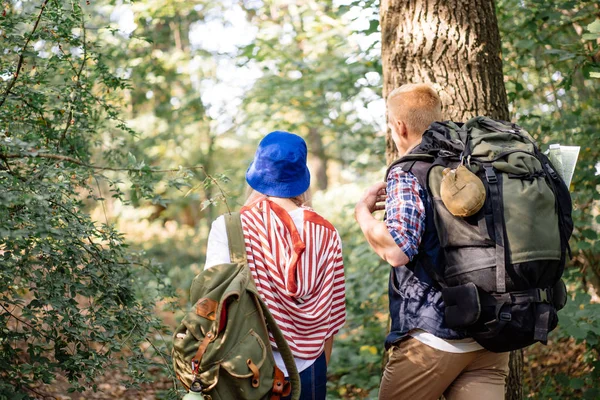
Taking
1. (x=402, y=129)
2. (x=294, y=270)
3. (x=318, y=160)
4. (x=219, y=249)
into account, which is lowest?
(x=294, y=270)

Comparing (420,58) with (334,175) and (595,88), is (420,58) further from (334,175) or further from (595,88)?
(334,175)

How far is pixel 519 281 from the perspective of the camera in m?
2.23

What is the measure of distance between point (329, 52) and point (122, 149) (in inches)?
169

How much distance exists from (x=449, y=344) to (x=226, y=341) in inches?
35.8

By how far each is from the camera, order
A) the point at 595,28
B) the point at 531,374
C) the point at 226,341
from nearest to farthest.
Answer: the point at 226,341 < the point at 595,28 < the point at 531,374

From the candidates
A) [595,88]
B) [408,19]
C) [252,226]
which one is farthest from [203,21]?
[252,226]

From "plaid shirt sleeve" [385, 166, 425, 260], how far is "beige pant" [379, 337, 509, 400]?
16.8 inches

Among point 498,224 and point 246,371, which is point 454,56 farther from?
point 246,371

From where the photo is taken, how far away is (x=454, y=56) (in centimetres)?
335

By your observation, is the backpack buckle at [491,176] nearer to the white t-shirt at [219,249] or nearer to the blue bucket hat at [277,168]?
the blue bucket hat at [277,168]

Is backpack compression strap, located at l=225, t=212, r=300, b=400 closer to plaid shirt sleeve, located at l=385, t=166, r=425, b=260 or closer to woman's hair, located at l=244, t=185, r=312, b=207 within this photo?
woman's hair, located at l=244, t=185, r=312, b=207

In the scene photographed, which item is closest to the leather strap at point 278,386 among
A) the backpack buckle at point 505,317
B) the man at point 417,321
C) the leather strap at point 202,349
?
the leather strap at point 202,349

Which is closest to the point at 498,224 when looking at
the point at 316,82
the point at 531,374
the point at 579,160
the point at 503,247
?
the point at 503,247

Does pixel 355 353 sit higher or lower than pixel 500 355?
lower
